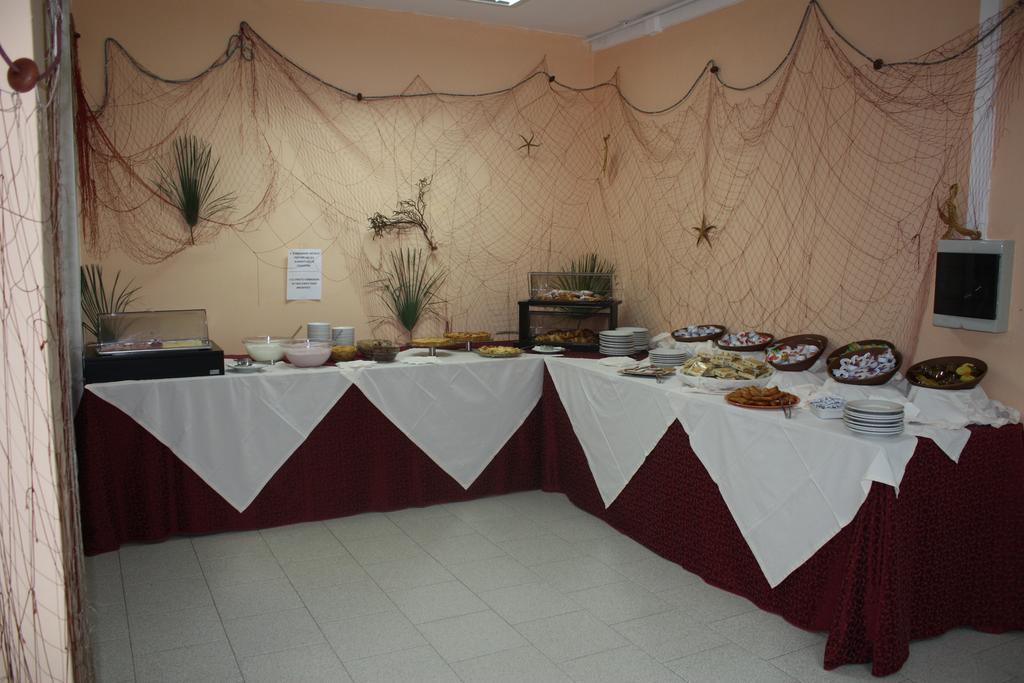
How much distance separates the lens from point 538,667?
2.60 meters

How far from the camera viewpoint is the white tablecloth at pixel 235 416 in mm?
3551

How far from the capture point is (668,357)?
12.8 feet

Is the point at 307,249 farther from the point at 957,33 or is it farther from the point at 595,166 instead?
the point at 957,33

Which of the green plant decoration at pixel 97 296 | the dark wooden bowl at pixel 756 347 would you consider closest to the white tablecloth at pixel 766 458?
the dark wooden bowl at pixel 756 347

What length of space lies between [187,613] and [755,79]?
128 inches

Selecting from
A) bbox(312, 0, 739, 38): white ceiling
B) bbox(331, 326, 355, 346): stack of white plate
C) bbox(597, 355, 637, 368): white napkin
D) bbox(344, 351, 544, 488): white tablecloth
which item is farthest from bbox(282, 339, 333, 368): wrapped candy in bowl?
bbox(312, 0, 739, 38): white ceiling

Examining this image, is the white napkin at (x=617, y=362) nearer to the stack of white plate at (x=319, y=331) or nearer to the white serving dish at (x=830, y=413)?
the white serving dish at (x=830, y=413)

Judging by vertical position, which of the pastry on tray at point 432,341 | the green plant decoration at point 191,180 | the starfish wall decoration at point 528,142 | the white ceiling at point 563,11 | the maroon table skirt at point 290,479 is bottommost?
the maroon table skirt at point 290,479

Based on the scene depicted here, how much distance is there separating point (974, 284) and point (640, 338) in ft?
5.81

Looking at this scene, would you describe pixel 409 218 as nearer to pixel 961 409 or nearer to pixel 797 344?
pixel 797 344

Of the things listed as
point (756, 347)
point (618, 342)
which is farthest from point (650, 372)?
point (618, 342)

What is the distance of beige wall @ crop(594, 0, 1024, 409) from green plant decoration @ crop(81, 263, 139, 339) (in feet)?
9.33

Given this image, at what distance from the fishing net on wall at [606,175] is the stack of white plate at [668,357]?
1.31 feet

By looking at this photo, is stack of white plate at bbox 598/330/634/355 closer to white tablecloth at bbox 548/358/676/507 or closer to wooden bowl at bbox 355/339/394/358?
white tablecloth at bbox 548/358/676/507
